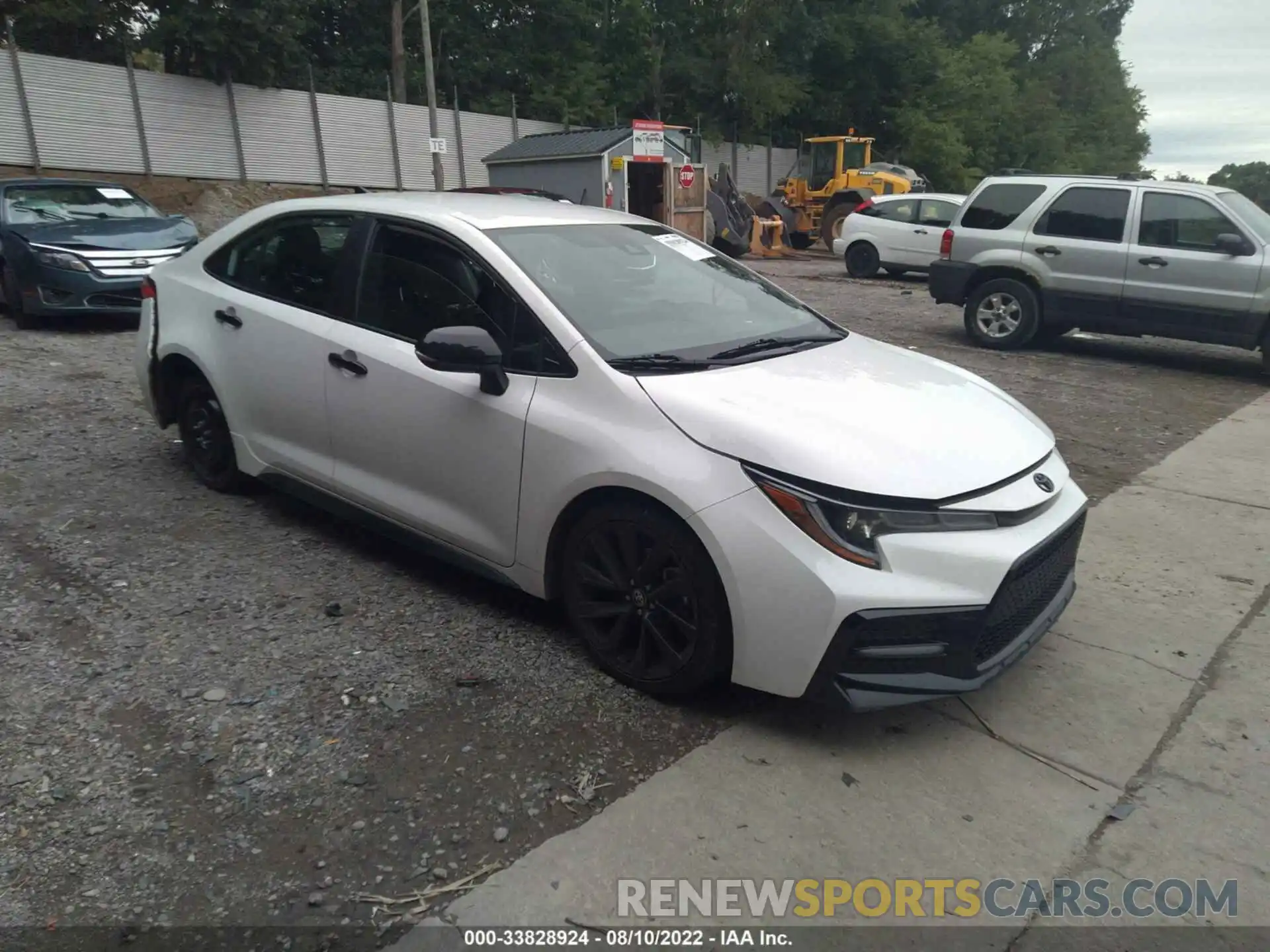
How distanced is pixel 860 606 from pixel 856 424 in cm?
63

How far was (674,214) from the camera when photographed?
20.9 m

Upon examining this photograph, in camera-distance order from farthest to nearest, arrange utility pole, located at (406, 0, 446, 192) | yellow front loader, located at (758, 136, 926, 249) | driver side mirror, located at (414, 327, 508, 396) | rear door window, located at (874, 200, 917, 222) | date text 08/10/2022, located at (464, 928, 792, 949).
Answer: utility pole, located at (406, 0, 446, 192)
yellow front loader, located at (758, 136, 926, 249)
rear door window, located at (874, 200, 917, 222)
driver side mirror, located at (414, 327, 508, 396)
date text 08/10/2022, located at (464, 928, 792, 949)

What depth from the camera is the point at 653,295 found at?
381 centimetres

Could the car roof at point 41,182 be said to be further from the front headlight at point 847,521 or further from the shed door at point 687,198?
the shed door at point 687,198

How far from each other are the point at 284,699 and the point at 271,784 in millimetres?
462

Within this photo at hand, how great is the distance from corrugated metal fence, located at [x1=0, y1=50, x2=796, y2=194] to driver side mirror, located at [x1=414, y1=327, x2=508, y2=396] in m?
21.2

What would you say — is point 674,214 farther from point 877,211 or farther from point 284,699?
point 284,699

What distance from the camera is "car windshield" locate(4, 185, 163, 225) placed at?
384 inches

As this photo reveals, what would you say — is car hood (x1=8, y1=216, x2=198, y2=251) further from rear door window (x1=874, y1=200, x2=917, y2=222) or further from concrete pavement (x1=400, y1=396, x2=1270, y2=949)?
rear door window (x1=874, y1=200, x2=917, y2=222)

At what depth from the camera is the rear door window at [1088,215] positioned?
9.33m

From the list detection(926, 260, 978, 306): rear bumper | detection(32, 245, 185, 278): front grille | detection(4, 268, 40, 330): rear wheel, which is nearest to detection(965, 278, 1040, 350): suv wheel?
detection(926, 260, 978, 306): rear bumper

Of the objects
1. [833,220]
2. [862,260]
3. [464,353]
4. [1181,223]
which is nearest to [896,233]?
Answer: [862,260]

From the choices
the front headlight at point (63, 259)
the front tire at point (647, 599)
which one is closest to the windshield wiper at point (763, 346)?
A: the front tire at point (647, 599)

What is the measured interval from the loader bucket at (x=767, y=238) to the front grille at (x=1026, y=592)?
64.6 ft
